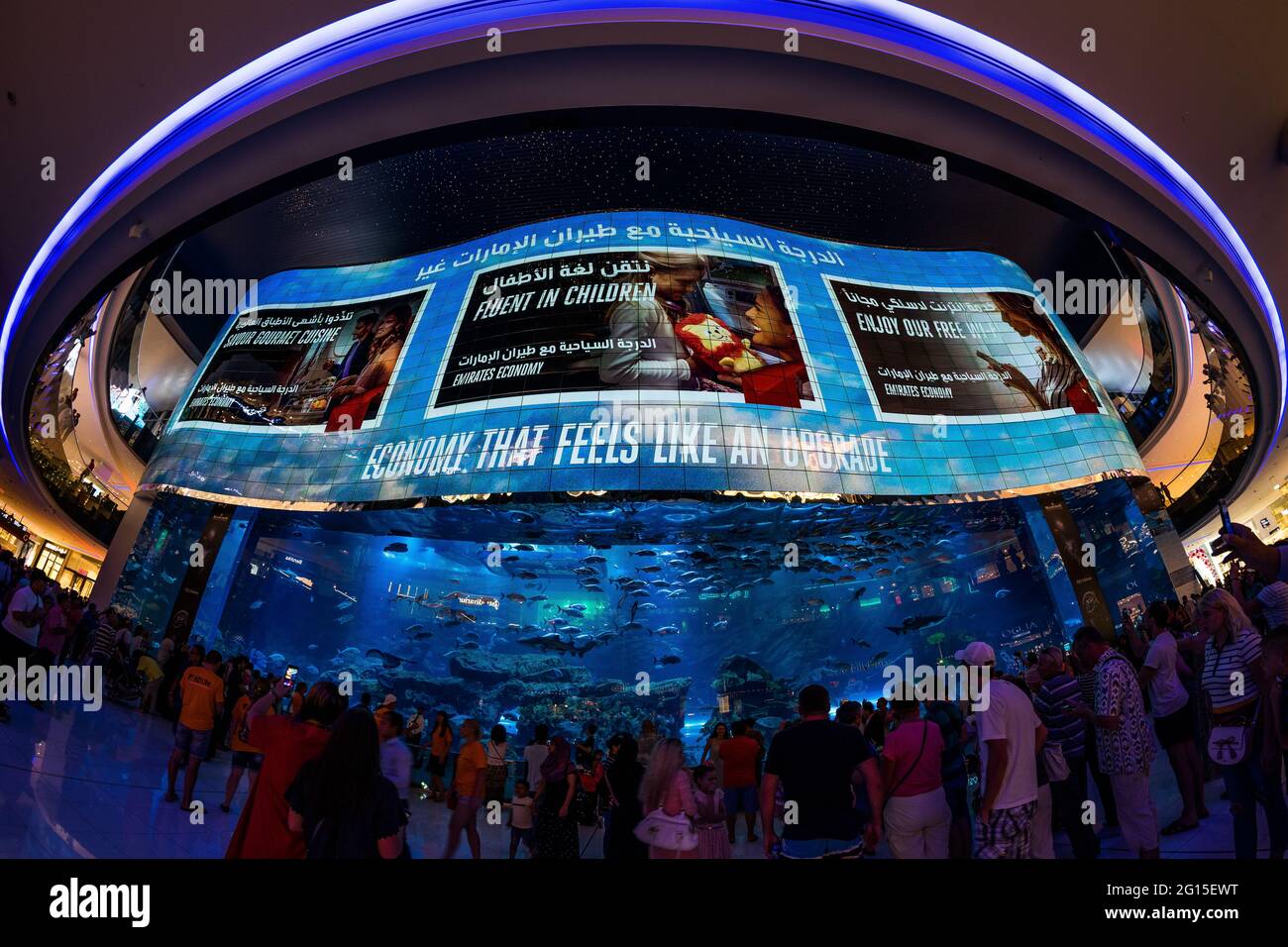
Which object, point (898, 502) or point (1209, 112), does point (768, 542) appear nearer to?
point (898, 502)

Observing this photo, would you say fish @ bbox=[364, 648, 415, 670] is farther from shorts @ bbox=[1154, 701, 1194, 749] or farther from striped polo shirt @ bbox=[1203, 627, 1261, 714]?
striped polo shirt @ bbox=[1203, 627, 1261, 714]

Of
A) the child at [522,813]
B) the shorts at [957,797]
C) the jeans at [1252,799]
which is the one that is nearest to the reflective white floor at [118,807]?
the jeans at [1252,799]

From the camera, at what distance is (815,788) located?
11.5 feet

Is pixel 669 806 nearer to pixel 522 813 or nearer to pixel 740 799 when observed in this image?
pixel 522 813

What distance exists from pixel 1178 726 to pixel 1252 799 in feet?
4.95

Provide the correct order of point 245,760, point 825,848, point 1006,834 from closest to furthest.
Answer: point 825,848 → point 1006,834 → point 245,760

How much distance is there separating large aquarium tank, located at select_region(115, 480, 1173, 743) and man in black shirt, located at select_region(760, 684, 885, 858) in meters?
7.53

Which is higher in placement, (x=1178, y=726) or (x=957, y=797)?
(x=1178, y=726)

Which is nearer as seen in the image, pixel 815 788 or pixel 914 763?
pixel 815 788

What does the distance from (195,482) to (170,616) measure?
93.7 inches

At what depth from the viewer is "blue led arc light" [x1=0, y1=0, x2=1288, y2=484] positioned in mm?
5188

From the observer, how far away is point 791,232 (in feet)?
41.3
